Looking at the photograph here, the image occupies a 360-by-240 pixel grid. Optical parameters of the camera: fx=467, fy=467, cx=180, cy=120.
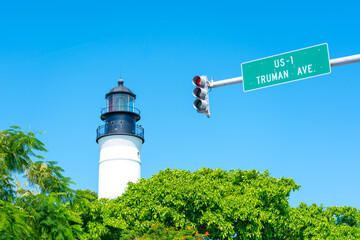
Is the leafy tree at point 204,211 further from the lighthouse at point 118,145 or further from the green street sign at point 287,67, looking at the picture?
the green street sign at point 287,67

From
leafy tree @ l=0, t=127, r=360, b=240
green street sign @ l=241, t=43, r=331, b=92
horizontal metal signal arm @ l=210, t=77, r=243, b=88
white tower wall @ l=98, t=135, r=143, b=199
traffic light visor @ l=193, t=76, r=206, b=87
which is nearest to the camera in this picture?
green street sign @ l=241, t=43, r=331, b=92

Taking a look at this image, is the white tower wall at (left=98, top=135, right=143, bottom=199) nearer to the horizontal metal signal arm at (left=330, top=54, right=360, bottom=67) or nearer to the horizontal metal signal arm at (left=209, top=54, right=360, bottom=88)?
the horizontal metal signal arm at (left=209, top=54, right=360, bottom=88)

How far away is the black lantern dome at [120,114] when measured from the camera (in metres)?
36.2

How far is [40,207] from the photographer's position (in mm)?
13352

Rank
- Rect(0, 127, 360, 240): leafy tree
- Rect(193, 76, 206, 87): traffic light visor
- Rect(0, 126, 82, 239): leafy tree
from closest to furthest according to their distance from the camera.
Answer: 1. Rect(193, 76, 206, 87): traffic light visor
2. Rect(0, 126, 82, 239): leafy tree
3. Rect(0, 127, 360, 240): leafy tree

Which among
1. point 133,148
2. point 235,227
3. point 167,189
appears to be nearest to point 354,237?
point 235,227

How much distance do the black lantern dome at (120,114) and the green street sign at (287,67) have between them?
1064 inches

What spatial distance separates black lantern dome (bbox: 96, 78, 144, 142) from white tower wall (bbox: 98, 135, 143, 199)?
0.56 metres

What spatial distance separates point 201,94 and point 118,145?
2685 cm

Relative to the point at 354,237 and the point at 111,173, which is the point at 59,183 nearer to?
the point at 111,173

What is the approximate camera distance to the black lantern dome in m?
36.2

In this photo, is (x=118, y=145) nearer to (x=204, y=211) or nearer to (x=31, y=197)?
(x=204, y=211)

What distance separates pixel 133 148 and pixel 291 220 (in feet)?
46.0

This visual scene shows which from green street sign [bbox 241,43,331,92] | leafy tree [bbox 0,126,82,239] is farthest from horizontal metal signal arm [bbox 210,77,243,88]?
leafy tree [bbox 0,126,82,239]
